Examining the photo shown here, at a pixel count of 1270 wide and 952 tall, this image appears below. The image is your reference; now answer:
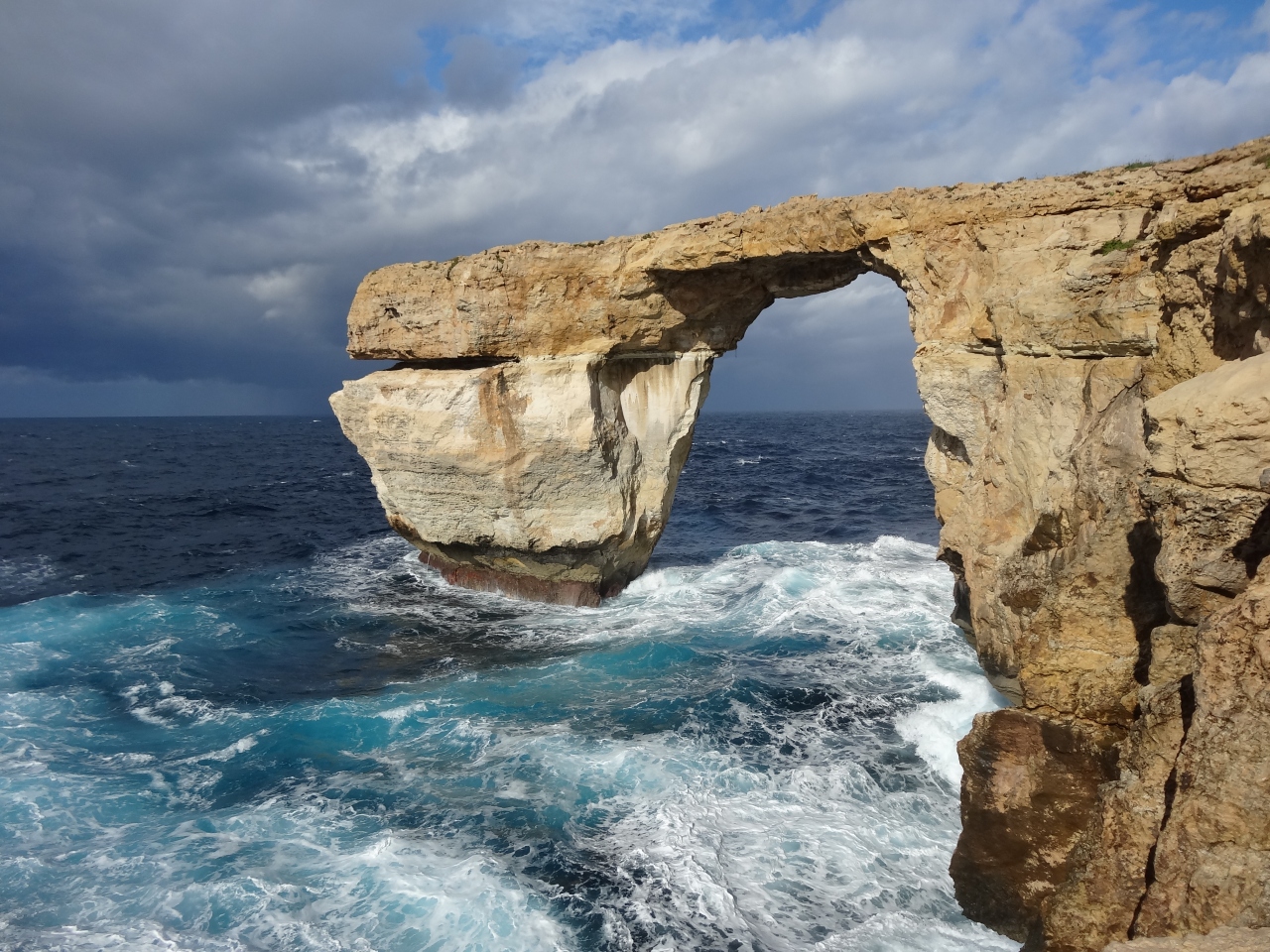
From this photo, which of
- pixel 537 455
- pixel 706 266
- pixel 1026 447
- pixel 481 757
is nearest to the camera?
pixel 1026 447


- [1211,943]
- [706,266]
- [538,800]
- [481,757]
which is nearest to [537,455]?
[706,266]

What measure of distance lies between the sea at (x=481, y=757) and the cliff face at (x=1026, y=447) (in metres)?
1.63

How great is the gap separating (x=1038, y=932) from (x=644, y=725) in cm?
615

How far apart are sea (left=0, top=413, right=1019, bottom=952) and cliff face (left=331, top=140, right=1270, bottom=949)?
163cm

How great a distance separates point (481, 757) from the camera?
34.8 ft

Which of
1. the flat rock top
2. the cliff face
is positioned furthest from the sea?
the flat rock top

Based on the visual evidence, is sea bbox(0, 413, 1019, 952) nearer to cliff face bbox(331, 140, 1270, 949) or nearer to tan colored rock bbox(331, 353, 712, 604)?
tan colored rock bbox(331, 353, 712, 604)

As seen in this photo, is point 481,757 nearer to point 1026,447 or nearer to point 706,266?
point 1026,447

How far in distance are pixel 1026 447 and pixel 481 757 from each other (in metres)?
8.26

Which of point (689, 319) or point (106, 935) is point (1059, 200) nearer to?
point (689, 319)

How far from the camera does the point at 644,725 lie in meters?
11.4

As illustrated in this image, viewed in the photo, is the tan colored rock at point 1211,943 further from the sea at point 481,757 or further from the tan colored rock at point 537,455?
the tan colored rock at point 537,455

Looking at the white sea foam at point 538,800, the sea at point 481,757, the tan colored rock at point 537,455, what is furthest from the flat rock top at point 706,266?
the white sea foam at point 538,800

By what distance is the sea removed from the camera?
7.58m
